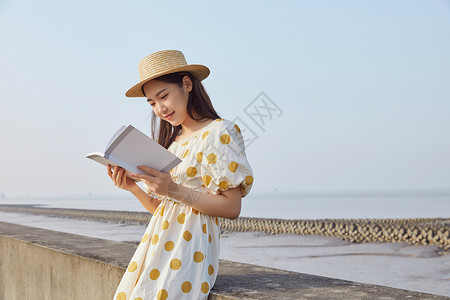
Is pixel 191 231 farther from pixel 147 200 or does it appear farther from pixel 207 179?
pixel 147 200

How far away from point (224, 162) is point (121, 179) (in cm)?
44

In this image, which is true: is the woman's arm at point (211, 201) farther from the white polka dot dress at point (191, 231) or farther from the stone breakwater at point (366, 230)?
the stone breakwater at point (366, 230)

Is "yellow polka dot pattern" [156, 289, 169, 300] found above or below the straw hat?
below

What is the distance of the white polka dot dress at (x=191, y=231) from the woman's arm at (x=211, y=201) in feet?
0.12

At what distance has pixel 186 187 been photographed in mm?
1903

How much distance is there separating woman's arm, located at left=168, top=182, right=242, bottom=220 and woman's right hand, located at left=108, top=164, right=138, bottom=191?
25cm

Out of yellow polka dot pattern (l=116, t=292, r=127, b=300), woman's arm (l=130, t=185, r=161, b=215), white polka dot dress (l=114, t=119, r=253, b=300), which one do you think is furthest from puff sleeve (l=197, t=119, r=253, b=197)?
yellow polka dot pattern (l=116, t=292, r=127, b=300)

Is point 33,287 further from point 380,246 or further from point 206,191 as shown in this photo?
point 380,246

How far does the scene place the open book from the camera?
67.2 inches

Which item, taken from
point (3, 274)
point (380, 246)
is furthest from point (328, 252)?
point (3, 274)

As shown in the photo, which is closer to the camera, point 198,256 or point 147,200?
point 198,256

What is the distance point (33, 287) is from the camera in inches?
131

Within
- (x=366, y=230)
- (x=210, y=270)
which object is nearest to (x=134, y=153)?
(x=210, y=270)

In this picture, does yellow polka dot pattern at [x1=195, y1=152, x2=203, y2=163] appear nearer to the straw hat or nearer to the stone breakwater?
the straw hat
